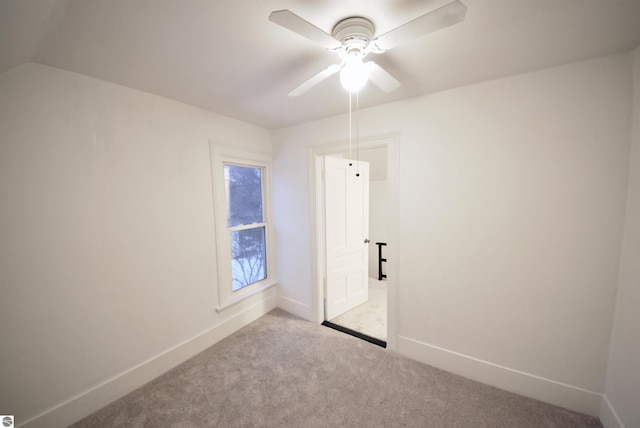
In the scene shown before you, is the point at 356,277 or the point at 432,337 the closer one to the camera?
the point at 432,337

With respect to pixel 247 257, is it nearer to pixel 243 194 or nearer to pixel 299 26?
pixel 243 194

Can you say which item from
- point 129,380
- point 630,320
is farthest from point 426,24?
point 129,380

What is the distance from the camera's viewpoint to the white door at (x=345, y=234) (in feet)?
9.18

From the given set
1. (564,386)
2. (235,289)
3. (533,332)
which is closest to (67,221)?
(235,289)

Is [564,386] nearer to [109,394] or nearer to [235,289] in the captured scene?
[235,289]

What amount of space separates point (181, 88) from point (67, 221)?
120 centimetres

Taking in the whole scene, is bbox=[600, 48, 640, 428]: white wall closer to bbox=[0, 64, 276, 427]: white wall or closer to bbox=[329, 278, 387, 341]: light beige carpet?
bbox=[329, 278, 387, 341]: light beige carpet

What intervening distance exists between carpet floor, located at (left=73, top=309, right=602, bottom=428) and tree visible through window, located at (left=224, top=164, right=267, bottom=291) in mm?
830

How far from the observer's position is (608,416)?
1.44m

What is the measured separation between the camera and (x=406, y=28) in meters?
0.92

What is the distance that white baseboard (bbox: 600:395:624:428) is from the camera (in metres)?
1.37

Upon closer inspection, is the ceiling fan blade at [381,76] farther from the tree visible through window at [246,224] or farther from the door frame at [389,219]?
the tree visible through window at [246,224]

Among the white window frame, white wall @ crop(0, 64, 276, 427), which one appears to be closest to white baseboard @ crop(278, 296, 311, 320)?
the white window frame

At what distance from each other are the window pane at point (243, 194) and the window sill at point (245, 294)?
0.80 meters
